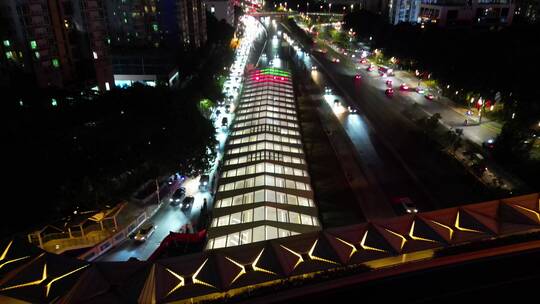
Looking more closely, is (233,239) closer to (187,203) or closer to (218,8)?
(187,203)

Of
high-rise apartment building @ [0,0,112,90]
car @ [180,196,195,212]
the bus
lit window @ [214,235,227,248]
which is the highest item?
high-rise apartment building @ [0,0,112,90]

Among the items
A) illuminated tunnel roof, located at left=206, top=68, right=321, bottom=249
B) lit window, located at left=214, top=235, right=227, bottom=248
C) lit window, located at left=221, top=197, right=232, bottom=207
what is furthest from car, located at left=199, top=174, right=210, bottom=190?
lit window, located at left=214, top=235, right=227, bottom=248

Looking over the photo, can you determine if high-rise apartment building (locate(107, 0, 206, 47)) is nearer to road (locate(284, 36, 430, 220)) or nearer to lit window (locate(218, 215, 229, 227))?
road (locate(284, 36, 430, 220))

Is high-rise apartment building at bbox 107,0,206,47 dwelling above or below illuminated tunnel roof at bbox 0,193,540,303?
above

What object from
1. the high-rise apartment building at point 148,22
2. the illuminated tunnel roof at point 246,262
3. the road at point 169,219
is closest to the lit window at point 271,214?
the illuminated tunnel roof at point 246,262

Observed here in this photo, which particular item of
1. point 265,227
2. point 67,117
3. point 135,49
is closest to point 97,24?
point 135,49

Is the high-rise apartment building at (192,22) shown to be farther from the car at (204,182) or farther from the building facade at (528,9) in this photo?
the building facade at (528,9)

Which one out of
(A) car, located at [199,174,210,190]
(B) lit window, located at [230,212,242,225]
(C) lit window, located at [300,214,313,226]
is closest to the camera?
(C) lit window, located at [300,214,313,226]

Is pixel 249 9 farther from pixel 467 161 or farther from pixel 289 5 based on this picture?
pixel 467 161

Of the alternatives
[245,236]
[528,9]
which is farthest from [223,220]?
[528,9]
